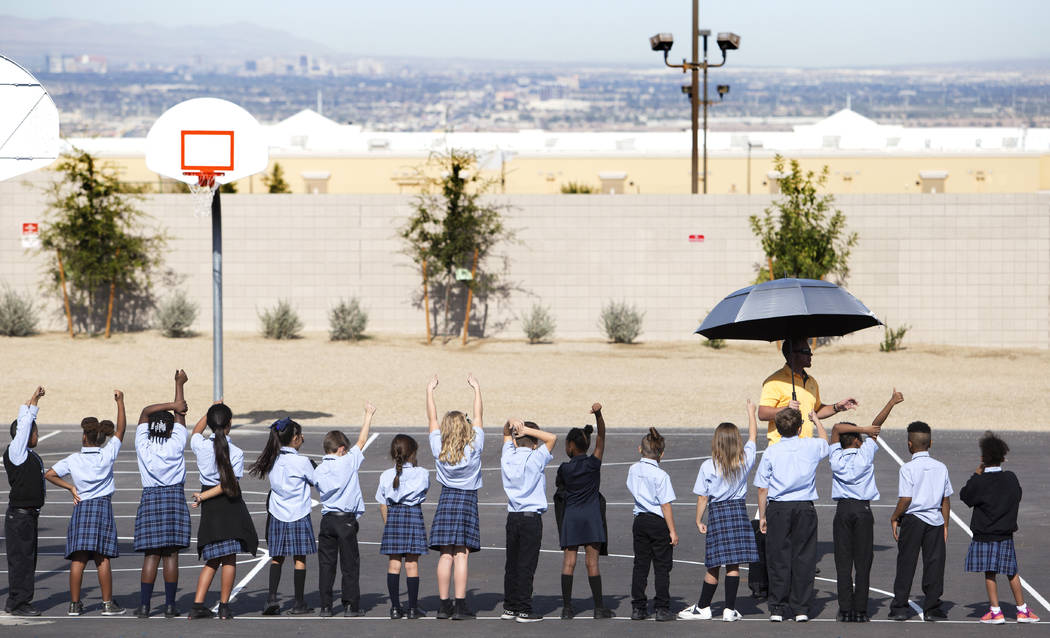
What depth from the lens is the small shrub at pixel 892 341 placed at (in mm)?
31453

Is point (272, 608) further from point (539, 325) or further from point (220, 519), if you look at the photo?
point (539, 325)

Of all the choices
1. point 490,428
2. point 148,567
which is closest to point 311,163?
point 490,428

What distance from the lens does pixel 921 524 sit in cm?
1105

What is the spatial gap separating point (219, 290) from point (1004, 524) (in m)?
13.4

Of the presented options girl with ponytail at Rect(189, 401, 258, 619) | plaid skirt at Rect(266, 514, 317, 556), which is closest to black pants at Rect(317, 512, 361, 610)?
plaid skirt at Rect(266, 514, 317, 556)

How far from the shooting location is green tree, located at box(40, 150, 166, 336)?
32.4m

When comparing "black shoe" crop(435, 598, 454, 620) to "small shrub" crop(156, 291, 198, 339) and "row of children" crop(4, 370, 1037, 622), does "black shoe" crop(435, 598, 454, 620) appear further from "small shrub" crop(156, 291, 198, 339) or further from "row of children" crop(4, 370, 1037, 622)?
"small shrub" crop(156, 291, 198, 339)

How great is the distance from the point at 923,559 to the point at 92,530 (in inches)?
251

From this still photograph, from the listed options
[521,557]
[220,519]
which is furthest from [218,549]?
[521,557]

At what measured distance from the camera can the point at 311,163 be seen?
174 feet

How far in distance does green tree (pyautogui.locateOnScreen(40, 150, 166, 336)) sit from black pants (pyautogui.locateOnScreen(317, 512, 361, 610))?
74.1 ft

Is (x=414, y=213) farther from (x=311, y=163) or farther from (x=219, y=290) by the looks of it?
(x=311, y=163)

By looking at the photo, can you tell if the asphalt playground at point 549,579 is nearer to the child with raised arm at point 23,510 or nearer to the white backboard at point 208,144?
the child with raised arm at point 23,510

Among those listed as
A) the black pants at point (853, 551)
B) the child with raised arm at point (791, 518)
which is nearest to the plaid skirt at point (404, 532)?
the child with raised arm at point (791, 518)
